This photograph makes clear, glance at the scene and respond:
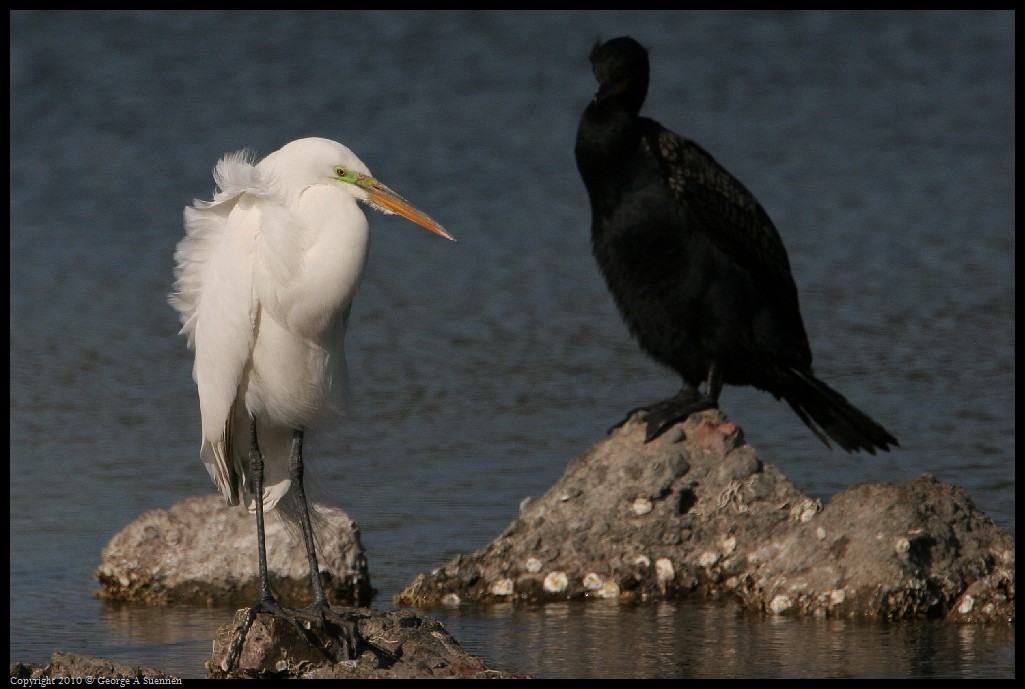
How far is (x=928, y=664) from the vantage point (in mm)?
5332

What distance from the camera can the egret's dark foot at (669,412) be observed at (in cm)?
680

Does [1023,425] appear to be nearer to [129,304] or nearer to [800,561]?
[800,561]

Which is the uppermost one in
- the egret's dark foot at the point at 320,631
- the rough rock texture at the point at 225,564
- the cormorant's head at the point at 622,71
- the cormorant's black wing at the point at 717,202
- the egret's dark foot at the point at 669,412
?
the cormorant's head at the point at 622,71

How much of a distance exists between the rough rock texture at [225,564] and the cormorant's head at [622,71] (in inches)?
86.5

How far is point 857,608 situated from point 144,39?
47.6ft

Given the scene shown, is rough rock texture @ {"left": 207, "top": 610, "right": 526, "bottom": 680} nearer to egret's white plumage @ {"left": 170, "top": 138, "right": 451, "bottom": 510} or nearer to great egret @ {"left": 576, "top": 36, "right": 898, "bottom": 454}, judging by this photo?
egret's white plumage @ {"left": 170, "top": 138, "right": 451, "bottom": 510}

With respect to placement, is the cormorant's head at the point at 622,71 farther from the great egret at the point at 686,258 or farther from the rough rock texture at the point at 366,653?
the rough rock texture at the point at 366,653

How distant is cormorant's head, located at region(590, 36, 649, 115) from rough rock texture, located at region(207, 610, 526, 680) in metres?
2.74

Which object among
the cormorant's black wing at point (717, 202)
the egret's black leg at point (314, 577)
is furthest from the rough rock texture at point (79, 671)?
the cormorant's black wing at point (717, 202)

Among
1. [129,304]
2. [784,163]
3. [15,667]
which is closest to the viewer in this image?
[15,667]

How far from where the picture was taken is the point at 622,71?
7.08 metres

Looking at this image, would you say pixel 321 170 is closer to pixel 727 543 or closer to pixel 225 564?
pixel 225 564
